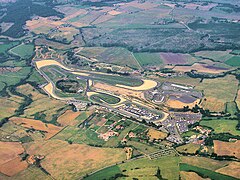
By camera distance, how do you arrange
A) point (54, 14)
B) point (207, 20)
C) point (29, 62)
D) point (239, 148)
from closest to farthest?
point (239, 148) → point (29, 62) → point (207, 20) → point (54, 14)

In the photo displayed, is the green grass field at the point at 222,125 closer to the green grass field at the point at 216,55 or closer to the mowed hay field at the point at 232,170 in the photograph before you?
the mowed hay field at the point at 232,170

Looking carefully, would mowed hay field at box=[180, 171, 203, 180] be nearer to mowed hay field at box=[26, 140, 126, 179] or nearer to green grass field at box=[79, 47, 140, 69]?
mowed hay field at box=[26, 140, 126, 179]

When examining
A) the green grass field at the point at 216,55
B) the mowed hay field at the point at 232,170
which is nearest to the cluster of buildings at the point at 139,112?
the mowed hay field at the point at 232,170

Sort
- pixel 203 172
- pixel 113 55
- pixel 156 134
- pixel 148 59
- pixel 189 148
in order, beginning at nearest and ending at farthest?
1. pixel 203 172
2. pixel 189 148
3. pixel 156 134
4. pixel 148 59
5. pixel 113 55

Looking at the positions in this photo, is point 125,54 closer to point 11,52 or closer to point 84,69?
point 84,69

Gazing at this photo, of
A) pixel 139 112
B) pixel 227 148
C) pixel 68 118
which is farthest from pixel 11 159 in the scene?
pixel 227 148

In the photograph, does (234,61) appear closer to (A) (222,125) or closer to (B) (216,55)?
(B) (216,55)

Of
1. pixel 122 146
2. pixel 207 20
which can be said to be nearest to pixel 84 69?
pixel 122 146

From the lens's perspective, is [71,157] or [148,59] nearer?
[71,157]
